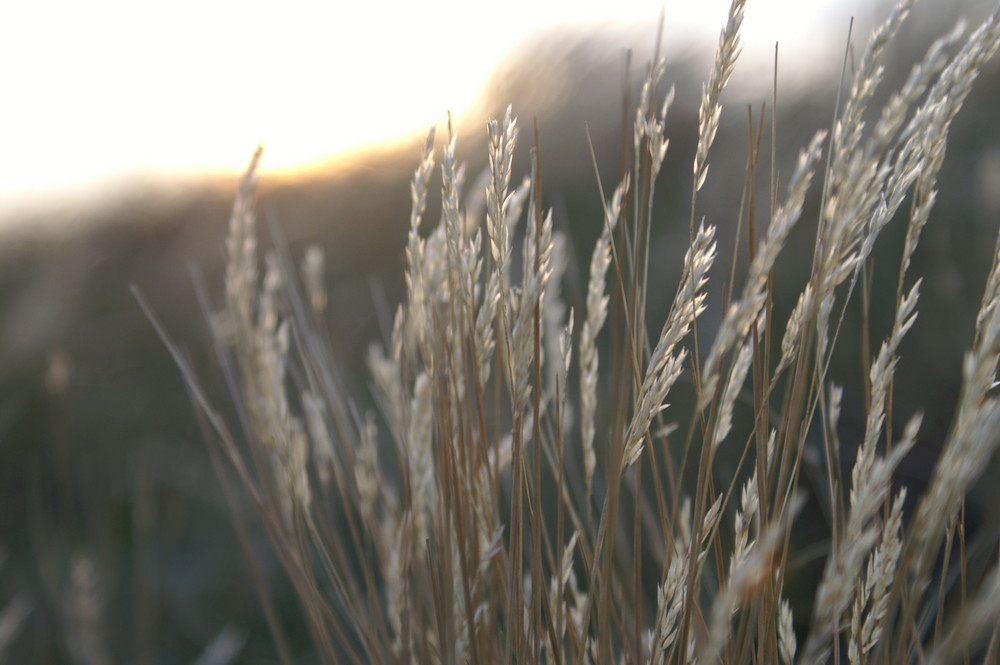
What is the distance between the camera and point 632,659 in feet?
3.01

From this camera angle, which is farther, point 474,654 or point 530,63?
point 530,63

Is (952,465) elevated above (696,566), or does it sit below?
above

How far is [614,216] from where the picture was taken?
0.86 metres

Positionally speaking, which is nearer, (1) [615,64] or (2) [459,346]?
(2) [459,346]

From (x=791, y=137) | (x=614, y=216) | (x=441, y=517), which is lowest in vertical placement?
(x=791, y=137)

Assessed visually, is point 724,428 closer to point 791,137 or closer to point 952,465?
point 952,465

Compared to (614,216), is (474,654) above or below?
below

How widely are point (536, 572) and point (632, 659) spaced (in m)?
0.20

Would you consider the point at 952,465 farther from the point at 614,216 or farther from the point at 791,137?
the point at 791,137

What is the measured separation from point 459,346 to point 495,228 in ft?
0.51

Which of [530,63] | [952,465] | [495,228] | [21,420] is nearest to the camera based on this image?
[952,465]

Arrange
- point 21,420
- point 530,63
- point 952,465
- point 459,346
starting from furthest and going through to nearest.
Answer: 1. point 530,63
2. point 21,420
3. point 459,346
4. point 952,465

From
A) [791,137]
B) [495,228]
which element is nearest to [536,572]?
[495,228]

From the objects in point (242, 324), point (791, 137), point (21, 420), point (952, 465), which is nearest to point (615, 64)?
point (791, 137)
